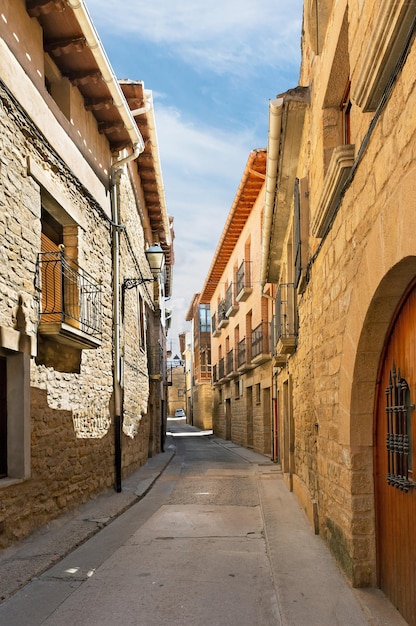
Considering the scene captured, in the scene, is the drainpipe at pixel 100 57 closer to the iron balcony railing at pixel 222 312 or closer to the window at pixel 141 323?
the window at pixel 141 323

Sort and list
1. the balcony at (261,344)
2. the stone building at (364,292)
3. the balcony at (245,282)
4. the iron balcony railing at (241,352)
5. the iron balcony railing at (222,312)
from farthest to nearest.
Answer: the iron balcony railing at (222,312)
the iron balcony railing at (241,352)
the balcony at (245,282)
the balcony at (261,344)
the stone building at (364,292)

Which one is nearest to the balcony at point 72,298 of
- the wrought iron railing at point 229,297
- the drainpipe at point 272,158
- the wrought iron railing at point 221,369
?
the drainpipe at point 272,158

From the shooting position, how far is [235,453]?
65.4 feet

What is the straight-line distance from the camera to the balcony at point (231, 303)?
24.1 metres

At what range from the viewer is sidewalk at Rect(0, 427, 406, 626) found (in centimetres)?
417

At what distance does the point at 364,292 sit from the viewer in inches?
160

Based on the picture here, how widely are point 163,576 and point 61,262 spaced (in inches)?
146

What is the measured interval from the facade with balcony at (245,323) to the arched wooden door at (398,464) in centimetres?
1177

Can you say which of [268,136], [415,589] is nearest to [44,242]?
[268,136]

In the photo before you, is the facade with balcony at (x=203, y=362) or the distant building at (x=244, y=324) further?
the facade with balcony at (x=203, y=362)

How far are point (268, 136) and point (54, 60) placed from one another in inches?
117

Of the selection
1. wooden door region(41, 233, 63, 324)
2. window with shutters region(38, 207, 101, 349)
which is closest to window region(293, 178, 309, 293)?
window with shutters region(38, 207, 101, 349)

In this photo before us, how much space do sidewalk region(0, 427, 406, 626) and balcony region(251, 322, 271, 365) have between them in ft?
26.6

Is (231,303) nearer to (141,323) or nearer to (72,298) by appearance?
(141,323)
